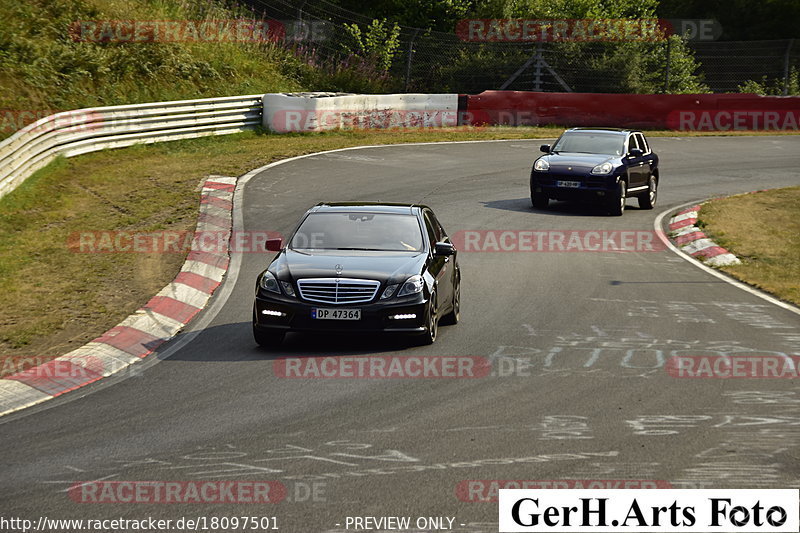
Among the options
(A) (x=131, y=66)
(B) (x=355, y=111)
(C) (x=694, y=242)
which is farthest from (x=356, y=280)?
(A) (x=131, y=66)

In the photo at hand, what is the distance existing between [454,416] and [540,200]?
14019mm

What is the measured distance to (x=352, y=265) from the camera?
444 inches

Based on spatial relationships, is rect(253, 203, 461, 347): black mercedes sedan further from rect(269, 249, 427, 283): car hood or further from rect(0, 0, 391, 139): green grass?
rect(0, 0, 391, 139): green grass

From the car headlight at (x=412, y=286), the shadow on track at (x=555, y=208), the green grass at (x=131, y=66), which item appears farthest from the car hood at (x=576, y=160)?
the green grass at (x=131, y=66)

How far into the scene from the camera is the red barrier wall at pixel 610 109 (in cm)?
3762

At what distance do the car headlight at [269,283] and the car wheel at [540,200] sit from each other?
37.9ft

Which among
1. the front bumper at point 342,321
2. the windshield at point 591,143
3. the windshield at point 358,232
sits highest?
the windshield at point 591,143

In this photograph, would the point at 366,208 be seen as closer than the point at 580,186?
Yes

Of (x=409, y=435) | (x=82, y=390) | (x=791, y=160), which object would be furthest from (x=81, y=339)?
(x=791, y=160)

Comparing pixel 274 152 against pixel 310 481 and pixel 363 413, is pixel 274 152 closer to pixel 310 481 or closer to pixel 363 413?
pixel 363 413

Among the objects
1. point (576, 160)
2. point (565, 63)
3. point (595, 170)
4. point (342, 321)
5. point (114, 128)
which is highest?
point (565, 63)

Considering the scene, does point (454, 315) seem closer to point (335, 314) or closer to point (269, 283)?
point (335, 314)

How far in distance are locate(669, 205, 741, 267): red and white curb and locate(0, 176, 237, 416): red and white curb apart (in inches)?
312

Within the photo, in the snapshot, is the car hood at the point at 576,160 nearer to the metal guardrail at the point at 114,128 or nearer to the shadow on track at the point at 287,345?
the metal guardrail at the point at 114,128
